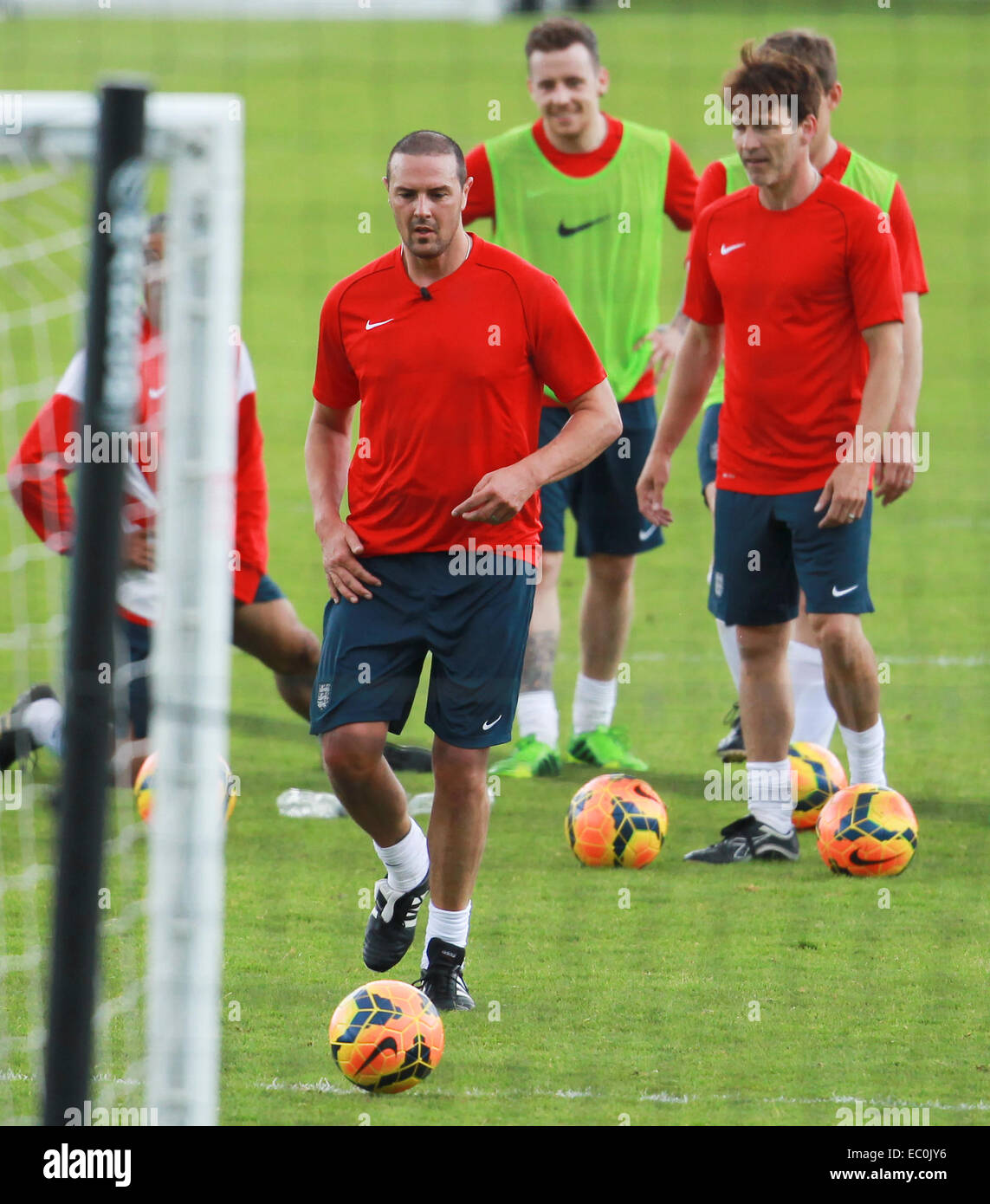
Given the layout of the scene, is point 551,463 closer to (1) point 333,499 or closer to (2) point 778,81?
(1) point 333,499

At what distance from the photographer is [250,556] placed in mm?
6891

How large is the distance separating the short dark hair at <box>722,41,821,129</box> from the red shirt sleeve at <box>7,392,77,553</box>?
2.44m

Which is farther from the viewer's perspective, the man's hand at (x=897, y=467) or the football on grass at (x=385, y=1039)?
the man's hand at (x=897, y=467)

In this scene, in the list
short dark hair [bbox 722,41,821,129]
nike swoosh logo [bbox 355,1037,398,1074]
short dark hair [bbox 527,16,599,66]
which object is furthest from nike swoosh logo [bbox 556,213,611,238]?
nike swoosh logo [bbox 355,1037,398,1074]

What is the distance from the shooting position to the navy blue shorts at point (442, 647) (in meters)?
5.02

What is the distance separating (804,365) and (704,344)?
0.45 metres

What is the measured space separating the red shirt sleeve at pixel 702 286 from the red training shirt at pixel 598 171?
1218 mm

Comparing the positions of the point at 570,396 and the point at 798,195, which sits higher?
the point at 798,195

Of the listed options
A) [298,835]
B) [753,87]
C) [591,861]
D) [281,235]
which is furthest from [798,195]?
[281,235]

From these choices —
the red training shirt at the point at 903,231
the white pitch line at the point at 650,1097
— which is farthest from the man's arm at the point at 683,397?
the white pitch line at the point at 650,1097

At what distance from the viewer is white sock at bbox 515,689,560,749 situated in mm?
7652

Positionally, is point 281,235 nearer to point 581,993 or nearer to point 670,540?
point 670,540

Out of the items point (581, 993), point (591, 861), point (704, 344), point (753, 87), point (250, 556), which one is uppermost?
point (753, 87)

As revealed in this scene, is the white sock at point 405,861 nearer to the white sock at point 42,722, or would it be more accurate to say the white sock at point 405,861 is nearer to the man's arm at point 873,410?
the man's arm at point 873,410
